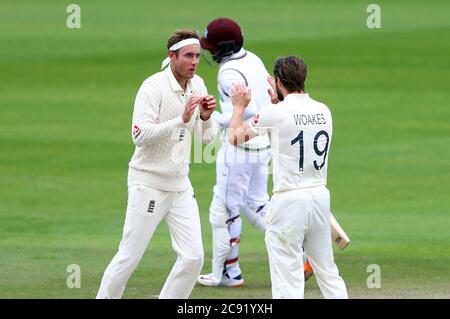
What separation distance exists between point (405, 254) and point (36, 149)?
8800 millimetres

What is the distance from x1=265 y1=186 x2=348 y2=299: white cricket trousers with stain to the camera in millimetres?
10188

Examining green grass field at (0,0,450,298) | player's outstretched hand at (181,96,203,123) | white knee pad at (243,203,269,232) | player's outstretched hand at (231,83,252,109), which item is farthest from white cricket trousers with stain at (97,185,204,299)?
white knee pad at (243,203,269,232)

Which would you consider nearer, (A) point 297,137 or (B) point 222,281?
(A) point 297,137

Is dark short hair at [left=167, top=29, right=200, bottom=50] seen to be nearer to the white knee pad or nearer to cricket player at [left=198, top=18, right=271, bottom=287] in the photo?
cricket player at [left=198, top=18, right=271, bottom=287]

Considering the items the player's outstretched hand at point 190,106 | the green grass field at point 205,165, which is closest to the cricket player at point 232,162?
the green grass field at point 205,165

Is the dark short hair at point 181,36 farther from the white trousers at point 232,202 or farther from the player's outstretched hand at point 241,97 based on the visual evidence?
the white trousers at point 232,202

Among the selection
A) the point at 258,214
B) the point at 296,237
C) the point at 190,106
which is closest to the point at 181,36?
the point at 190,106

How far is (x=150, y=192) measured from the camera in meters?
11.1

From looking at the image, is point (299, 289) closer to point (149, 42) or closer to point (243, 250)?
point (243, 250)

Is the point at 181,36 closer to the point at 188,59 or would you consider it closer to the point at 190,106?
the point at 188,59

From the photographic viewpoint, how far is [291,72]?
10.3m

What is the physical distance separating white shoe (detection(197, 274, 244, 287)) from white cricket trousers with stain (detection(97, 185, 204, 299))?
226cm

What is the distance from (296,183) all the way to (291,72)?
91cm

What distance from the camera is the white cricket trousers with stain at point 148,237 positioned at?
11.0 m
